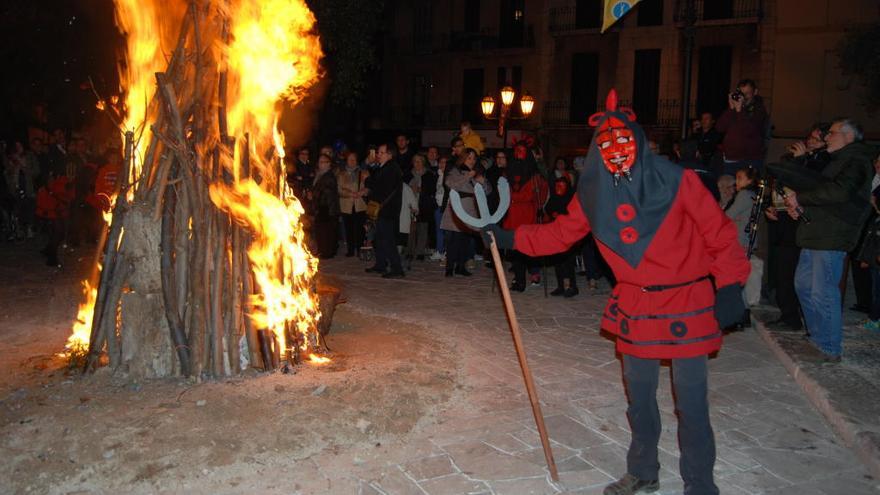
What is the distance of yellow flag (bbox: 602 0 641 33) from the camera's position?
33.7 ft

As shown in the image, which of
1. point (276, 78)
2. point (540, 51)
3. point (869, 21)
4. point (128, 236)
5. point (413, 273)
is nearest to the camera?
point (128, 236)

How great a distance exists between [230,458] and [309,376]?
1504mm

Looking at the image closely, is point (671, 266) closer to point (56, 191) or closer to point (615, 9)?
point (615, 9)

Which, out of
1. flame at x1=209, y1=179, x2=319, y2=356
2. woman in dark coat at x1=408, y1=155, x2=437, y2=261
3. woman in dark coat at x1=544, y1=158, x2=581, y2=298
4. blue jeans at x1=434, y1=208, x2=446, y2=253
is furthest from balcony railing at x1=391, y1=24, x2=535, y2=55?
flame at x1=209, y1=179, x2=319, y2=356

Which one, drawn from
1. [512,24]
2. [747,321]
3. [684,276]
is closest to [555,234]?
[684,276]

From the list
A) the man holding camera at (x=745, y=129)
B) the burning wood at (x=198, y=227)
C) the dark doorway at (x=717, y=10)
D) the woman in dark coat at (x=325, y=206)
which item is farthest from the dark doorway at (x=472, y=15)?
the burning wood at (x=198, y=227)

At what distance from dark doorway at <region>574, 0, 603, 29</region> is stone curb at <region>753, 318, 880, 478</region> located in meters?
25.6

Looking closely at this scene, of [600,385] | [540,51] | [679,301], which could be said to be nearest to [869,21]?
[540,51]

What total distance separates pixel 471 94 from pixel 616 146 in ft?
101

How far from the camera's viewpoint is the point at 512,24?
32844mm

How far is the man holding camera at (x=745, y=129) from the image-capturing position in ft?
32.6

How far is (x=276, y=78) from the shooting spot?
621 centimetres

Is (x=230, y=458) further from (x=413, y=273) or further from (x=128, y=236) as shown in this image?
(x=413, y=273)

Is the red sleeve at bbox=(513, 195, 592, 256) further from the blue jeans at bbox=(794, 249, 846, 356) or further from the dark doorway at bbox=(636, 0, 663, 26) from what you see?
the dark doorway at bbox=(636, 0, 663, 26)
